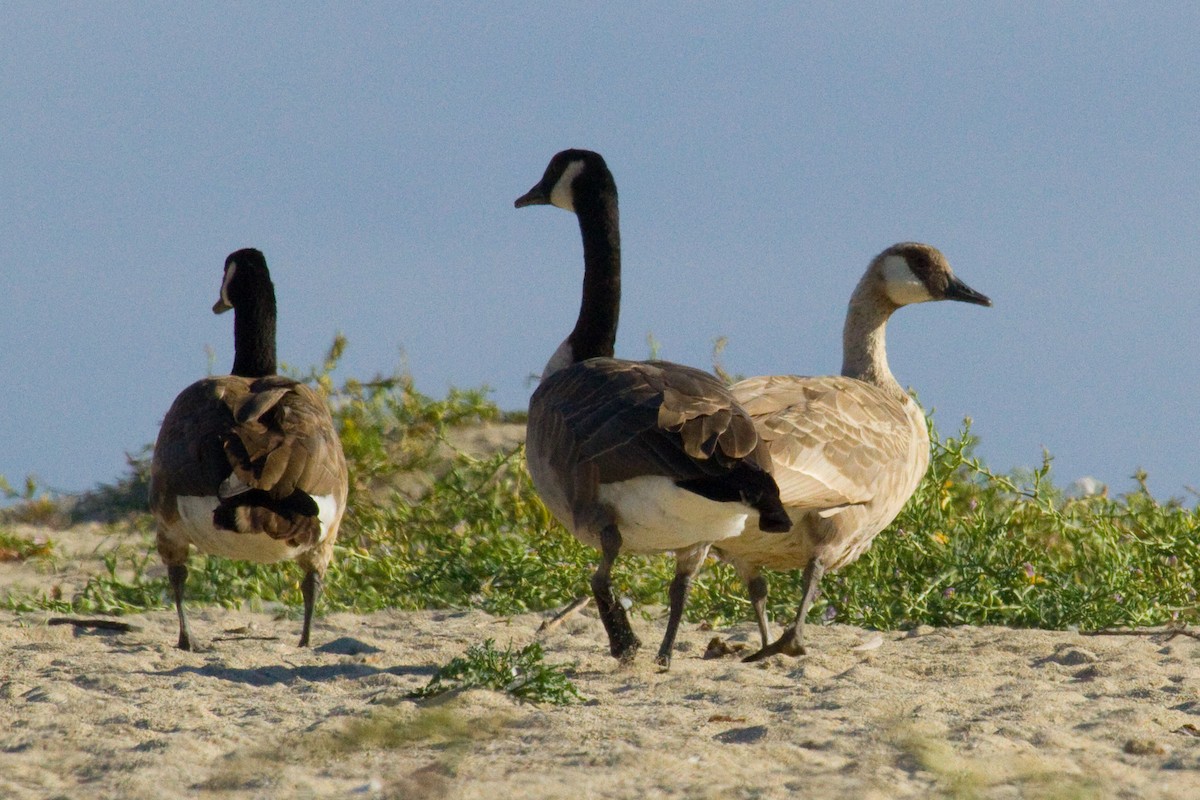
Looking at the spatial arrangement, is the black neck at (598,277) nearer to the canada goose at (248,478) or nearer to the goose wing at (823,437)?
the goose wing at (823,437)

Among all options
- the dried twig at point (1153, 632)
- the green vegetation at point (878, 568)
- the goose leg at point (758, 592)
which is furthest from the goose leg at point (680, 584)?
the dried twig at point (1153, 632)

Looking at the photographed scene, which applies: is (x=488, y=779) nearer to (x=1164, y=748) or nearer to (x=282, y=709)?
(x=282, y=709)

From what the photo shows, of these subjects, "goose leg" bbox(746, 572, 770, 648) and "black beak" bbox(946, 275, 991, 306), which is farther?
"black beak" bbox(946, 275, 991, 306)

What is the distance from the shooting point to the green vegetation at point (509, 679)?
17.2 feet

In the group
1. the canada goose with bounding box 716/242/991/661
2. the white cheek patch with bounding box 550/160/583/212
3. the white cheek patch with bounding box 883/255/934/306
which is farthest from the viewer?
the white cheek patch with bounding box 883/255/934/306

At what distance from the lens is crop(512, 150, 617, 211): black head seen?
28.5 ft

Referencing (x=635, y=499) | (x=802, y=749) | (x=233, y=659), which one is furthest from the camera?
(x=233, y=659)

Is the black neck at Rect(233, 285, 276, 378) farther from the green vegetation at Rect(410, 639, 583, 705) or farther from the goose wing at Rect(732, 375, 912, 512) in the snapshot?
the green vegetation at Rect(410, 639, 583, 705)

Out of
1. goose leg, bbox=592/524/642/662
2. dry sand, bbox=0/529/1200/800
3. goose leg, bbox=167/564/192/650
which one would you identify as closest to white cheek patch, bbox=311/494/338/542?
dry sand, bbox=0/529/1200/800

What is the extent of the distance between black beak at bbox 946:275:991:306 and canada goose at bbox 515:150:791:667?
313 cm

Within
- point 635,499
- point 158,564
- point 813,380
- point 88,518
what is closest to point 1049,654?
point 813,380

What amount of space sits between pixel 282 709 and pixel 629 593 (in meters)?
3.72

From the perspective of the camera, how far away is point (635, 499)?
589 cm

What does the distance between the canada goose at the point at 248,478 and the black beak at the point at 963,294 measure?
14.0 feet
